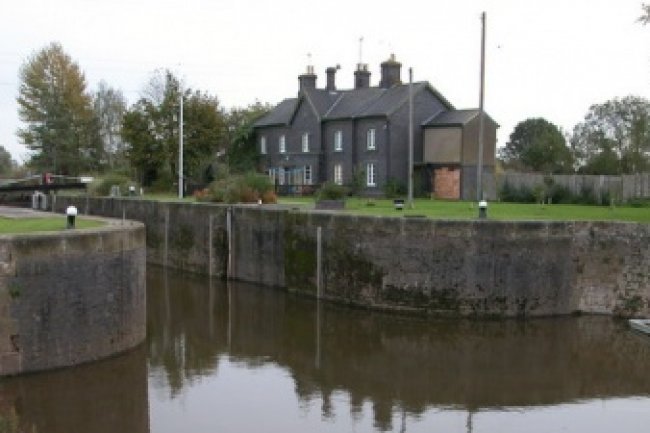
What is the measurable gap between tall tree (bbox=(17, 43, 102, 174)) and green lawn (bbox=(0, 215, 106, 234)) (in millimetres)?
37575

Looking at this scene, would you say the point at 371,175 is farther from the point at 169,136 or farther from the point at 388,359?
the point at 388,359

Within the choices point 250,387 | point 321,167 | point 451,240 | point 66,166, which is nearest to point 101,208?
point 321,167

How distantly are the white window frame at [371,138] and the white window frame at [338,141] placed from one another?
2.22 meters

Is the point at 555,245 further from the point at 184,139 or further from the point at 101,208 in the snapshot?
the point at 184,139

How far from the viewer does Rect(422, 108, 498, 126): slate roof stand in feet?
130

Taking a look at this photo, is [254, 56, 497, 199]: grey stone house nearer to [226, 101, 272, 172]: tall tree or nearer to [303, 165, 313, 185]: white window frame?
[303, 165, 313, 185]: white window frame

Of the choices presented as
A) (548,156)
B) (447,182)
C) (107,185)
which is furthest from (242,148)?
(548,156)

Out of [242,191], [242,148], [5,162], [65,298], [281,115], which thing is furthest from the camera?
[5,162]

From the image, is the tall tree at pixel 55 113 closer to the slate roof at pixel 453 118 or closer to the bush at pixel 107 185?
the bush at pixel 107 185

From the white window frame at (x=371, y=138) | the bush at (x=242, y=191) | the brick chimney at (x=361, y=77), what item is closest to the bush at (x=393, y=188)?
the white window frame at (x=371, y=138)

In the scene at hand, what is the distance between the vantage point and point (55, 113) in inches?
2151

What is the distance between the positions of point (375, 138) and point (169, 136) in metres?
13.1

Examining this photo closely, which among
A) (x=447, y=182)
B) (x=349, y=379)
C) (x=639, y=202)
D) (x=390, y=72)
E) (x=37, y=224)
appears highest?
(x=390, y=72)

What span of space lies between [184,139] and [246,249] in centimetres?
2168
